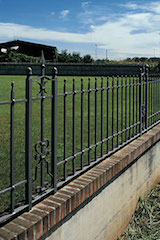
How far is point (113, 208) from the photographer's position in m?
3.82

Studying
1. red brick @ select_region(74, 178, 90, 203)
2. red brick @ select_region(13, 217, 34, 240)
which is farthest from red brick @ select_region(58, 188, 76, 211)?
red brick @ select_region(13, 217, 34, 240)

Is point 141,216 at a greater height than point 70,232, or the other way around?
point 70,232

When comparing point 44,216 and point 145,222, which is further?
point 145,222

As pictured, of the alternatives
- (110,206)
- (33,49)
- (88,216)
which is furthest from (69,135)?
(33,49)

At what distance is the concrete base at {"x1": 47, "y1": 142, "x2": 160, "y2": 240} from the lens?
302 centimetres

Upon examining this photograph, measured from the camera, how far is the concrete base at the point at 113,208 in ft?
9.91

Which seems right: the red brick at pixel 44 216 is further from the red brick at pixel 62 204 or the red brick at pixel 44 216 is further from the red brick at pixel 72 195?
the red brick at pixel 72 195

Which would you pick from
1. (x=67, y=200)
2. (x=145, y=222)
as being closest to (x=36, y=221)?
Answer: (x=67, y=200)

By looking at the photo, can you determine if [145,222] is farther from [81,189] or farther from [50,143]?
[50,143]

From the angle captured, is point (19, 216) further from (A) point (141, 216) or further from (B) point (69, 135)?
Answer: (B) point (69, 135)

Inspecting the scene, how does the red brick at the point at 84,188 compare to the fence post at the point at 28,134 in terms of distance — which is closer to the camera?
the fence post at the point at 28,134

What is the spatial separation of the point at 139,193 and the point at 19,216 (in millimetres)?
2624

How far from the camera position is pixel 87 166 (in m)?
3.58

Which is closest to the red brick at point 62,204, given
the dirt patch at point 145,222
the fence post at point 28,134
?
the fence post at point 28,134
